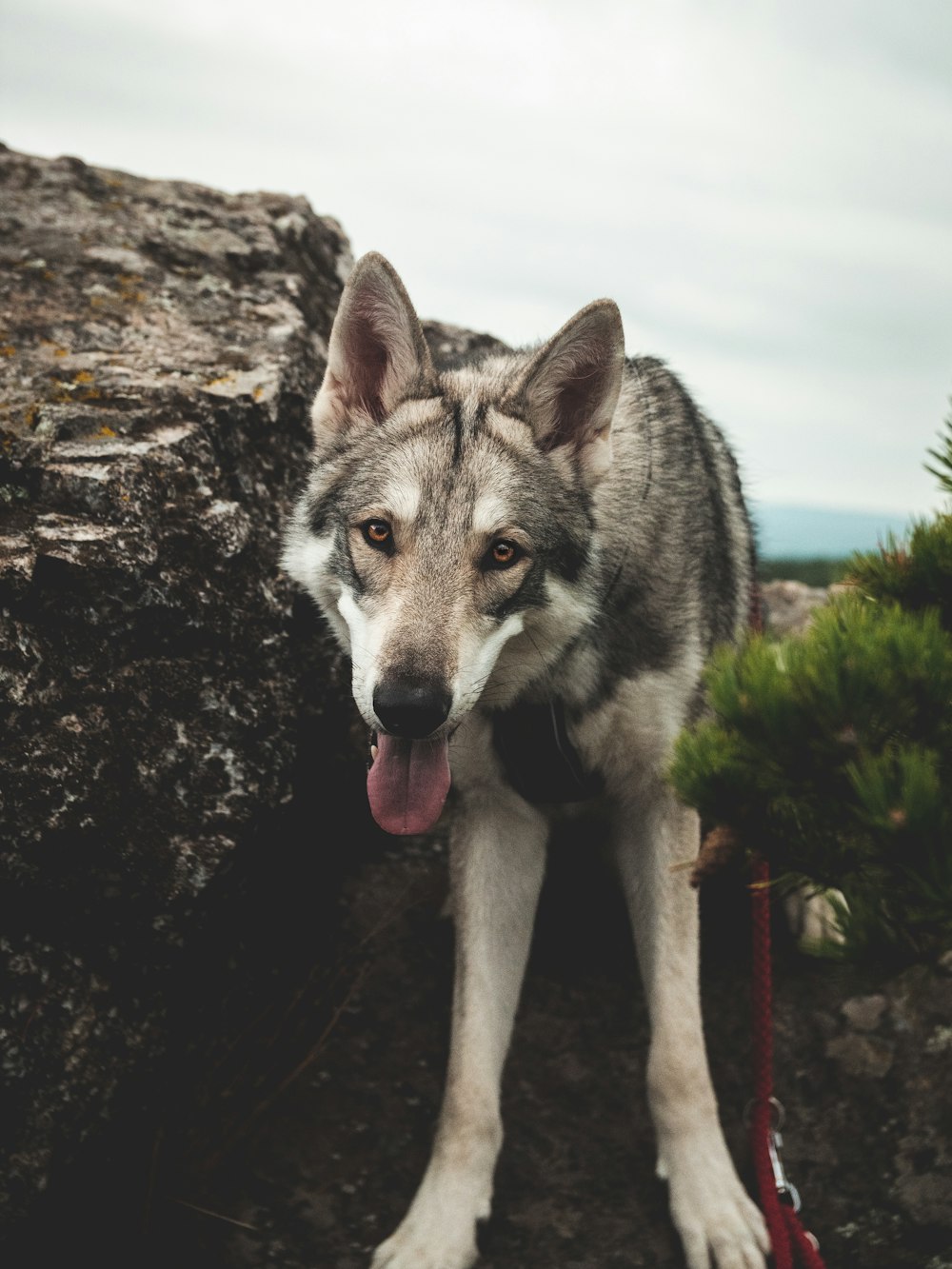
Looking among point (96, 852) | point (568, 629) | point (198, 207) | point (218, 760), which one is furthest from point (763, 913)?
point (198, 207)

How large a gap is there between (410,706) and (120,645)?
80cm

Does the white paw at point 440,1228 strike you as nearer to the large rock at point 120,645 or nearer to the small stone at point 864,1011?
the large rock at point 120,645

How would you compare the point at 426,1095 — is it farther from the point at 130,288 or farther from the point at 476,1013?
the point at 130,288

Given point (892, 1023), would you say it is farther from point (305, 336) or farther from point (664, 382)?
point (305, 336)

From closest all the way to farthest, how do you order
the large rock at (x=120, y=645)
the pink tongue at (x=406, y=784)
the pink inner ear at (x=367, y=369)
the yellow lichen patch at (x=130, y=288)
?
the large rock at (x=120, y=645) → the pink tongue at (x=406, y=784) → the pink inner ear at (x=367, y=369) → the yellow lichen patch at (x=130, y=288)

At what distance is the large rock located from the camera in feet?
7.60

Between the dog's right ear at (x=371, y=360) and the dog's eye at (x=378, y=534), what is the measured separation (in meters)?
0.47

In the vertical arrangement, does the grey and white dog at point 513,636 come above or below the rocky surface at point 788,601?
below

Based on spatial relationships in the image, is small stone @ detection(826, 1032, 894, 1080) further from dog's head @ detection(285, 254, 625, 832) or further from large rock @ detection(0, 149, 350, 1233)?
large rock @ detection(0, 149, 350, 1233)

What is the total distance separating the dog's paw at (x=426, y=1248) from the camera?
2656 mm

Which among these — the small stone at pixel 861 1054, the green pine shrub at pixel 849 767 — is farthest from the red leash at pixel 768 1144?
the green pine shrub at pixel 849 767

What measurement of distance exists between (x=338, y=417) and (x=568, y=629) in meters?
0.87

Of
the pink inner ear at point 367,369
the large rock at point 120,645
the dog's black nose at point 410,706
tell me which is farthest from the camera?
the pink inner ear at point 367,369

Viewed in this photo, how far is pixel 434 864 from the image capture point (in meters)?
3.96
